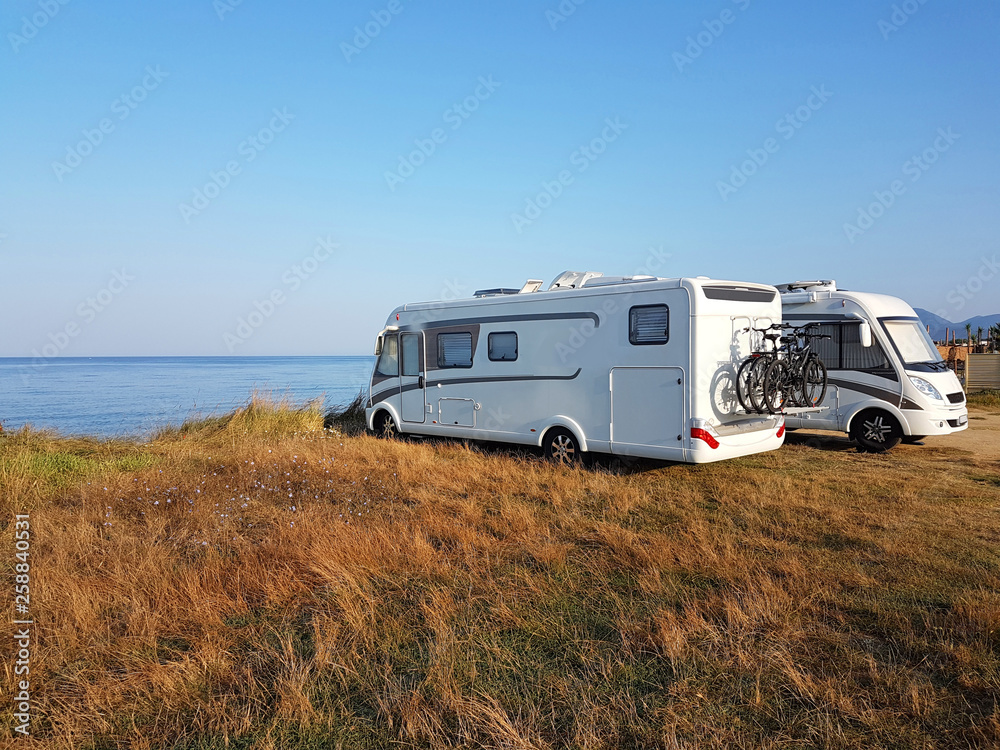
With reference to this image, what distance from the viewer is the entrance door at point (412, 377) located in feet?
35.8

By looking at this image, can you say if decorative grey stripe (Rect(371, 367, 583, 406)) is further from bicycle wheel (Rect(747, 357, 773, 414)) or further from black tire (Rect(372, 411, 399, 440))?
bicycle wheel (Rect(747, 357, 773, 414))

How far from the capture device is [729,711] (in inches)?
120

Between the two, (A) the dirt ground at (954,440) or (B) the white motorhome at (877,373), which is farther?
(A) the dirt ground at (954,440)

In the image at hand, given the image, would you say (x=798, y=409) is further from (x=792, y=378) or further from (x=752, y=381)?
(x=752, y=381)

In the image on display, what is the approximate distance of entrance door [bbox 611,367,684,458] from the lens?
7.66m

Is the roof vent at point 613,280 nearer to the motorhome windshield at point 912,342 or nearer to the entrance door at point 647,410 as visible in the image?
the entrance door at point 647,410

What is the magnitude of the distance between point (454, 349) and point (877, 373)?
619cm

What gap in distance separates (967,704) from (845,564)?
77.8 inches

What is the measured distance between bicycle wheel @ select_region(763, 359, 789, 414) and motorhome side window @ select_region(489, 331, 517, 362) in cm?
330

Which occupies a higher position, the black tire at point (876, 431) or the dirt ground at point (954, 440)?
the black tire at point (876, 431)

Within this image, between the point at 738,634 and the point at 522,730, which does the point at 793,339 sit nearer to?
the point at 738,634

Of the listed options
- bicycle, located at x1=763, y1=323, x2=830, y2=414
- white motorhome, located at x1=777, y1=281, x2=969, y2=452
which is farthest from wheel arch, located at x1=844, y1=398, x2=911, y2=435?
bicycle, located at x1=763, y1=323, x2=830, y2=414

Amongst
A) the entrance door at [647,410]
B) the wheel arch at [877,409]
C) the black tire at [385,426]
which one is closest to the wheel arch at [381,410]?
the black tire at [385,426]

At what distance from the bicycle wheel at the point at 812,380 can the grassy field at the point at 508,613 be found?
1261 mm
